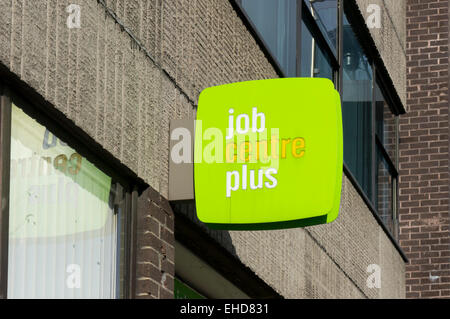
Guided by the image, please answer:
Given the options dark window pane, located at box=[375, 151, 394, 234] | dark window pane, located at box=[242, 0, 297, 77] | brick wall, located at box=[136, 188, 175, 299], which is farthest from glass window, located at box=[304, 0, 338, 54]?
brick wall, located at box=[136, 188, 175, 299]

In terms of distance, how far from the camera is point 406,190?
1745 centimetres

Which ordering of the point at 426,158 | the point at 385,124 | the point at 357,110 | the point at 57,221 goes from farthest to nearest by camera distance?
the point at 426,158
the point at 385,124
the point at 357,110
the point at 57,221

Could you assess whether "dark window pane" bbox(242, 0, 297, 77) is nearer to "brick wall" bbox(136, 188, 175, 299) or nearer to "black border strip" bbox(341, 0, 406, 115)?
"brick wall" bbox(136, 188, 175, 299)

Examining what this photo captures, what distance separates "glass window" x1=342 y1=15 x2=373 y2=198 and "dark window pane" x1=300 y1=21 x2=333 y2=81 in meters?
0.80

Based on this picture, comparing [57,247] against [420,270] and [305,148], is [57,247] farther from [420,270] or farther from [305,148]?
[420,270]

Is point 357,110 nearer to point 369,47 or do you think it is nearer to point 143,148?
point 369,47

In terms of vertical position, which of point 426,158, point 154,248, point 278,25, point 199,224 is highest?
point 426,158

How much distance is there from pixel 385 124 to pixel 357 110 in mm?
2369

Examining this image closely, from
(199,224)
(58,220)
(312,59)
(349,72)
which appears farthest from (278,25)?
(58,220)

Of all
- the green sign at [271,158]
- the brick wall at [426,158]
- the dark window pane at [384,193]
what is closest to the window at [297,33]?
the green sign at [271,158]

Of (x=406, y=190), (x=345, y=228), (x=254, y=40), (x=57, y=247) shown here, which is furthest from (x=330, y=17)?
(x=57, y=247)

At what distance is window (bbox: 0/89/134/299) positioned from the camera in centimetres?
579

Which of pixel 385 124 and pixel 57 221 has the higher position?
pixel 385 124

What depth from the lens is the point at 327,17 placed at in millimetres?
12414
